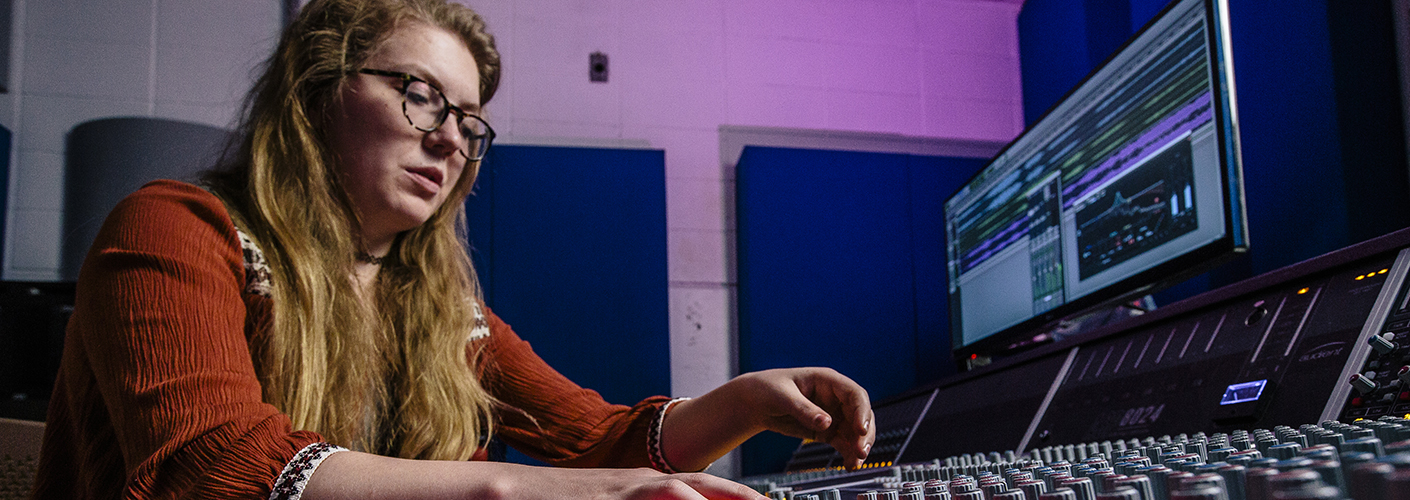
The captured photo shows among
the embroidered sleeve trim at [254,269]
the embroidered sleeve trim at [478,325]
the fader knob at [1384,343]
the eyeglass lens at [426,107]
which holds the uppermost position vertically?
the eyeglass lens at [426,107]

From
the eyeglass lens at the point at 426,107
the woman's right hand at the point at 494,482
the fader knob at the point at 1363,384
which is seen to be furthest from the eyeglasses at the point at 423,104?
the fader knob at the point at 1363,384

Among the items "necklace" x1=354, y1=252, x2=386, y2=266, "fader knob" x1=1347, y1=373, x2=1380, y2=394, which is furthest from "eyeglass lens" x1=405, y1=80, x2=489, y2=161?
"fader knob" x1=1347, y1=373, x2=1380, y2=394

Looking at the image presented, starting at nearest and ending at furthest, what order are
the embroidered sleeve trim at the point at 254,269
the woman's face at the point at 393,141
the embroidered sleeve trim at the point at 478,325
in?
the embroidered sleeve trim at the point at 254,269 → the woman's face at the point at 393,141 → the embroidered sleeve trim at the point at 478,325

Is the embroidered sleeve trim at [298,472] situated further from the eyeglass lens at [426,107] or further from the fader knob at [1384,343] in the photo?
the fader knob at [1384,343]

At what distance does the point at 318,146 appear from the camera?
1.05m

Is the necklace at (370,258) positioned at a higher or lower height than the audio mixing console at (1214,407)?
higher

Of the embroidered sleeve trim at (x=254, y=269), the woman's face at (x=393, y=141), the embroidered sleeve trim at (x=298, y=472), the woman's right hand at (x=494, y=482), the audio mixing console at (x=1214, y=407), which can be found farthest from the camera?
the woman's face at (x=393, y=141)

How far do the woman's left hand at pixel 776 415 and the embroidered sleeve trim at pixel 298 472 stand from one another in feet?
1.52

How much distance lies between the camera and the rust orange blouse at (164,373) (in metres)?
0.63

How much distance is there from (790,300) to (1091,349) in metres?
1.76

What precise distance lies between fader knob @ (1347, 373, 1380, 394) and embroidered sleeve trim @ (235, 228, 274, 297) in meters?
0.93

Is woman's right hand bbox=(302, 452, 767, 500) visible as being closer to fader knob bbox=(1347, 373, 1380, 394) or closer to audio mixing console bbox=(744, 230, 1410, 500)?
audio mixing console bbox=(744, 230, 1410, 500)

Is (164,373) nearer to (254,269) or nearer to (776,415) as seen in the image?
(254,269)

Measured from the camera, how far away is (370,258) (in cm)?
115
